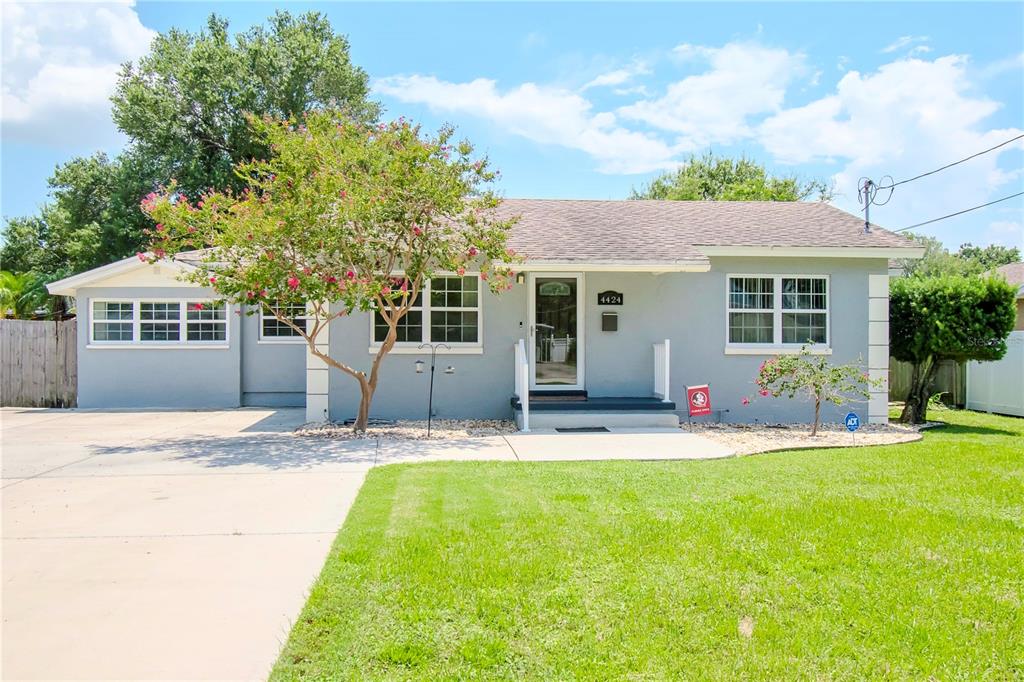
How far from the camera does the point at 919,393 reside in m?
12.4

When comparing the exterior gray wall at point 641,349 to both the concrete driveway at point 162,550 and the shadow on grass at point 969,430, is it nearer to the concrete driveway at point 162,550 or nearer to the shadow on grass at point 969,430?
the shadow on grass at point 969,430

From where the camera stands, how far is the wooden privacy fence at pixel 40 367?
14.9 m

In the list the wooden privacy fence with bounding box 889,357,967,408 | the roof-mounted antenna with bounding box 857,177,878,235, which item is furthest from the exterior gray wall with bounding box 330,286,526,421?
the wooden privacy fence with bounding box 889,357,967,408

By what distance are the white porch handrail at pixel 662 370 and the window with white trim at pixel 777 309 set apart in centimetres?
146

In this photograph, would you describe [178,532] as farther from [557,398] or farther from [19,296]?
[19,296]

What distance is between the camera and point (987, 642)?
10.8 ft

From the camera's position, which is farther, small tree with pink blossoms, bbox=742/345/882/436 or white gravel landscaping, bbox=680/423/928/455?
small tree with pink blossoms, bbox=742/345/882/436

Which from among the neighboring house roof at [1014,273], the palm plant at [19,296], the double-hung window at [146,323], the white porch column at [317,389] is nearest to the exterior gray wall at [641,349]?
the white porch column at [317,389]

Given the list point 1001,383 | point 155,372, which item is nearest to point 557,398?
point 155,372

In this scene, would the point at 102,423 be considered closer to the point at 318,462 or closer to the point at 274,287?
the point at 274,287

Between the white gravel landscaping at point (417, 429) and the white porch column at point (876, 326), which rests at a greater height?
the white porch column at point (876, 326)

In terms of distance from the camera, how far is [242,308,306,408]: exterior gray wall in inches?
593

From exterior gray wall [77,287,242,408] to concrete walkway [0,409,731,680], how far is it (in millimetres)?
4121

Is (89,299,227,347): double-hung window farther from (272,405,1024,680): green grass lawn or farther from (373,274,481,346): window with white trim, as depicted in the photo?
(272,405,1024,680): green grass lawn
